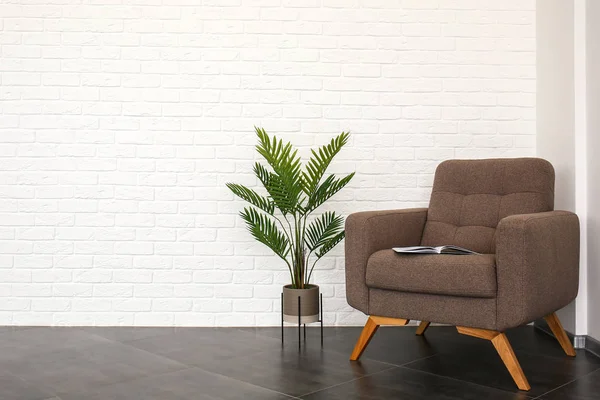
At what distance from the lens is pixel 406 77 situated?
3713 mm

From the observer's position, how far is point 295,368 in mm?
2805

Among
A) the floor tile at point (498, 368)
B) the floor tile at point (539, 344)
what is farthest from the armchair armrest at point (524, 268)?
the floor tile at point (539, 344)

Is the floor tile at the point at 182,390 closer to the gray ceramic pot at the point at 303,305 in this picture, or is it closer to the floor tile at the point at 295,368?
the floor tile at the point at 295,368

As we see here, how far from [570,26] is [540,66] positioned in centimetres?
42

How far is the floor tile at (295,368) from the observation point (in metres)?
2.58

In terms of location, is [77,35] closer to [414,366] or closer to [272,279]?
[272,279]

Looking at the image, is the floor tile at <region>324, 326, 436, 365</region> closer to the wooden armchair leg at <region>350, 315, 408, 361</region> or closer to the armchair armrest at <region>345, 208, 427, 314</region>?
the wooden armchair leg at <region>350, 315, 408, 361</region>

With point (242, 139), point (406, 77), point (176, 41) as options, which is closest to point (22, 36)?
point (176, 41)

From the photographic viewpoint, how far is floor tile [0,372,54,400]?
2.41 metres

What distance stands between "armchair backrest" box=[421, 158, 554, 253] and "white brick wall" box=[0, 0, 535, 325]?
0.43 m

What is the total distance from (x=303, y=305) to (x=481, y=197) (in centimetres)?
98

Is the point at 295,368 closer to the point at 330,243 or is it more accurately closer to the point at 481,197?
the point at 330,243

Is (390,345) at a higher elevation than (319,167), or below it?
below

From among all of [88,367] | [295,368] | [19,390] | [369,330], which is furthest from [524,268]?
[19,390]
